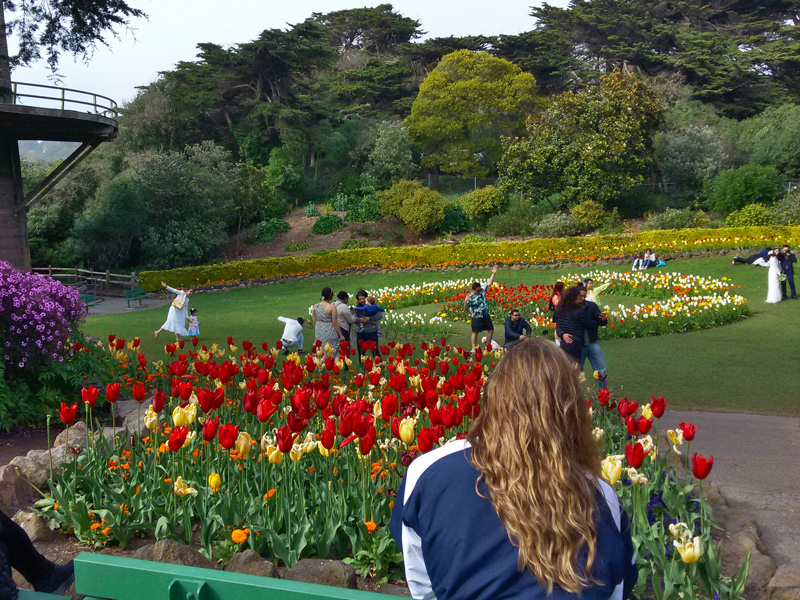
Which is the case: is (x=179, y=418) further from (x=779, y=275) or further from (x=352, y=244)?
(x=352, y=244)

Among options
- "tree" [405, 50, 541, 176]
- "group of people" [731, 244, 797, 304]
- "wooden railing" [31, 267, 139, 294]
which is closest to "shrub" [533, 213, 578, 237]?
"tree" [405, 50, 541, 176]

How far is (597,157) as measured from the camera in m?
31.6

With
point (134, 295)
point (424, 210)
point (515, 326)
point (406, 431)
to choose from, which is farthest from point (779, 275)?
point (134, 295)

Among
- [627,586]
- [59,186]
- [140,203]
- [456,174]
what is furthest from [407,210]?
[627,586]

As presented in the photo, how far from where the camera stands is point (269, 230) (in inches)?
1404

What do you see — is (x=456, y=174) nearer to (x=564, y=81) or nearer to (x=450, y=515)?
(x=564, y=81)

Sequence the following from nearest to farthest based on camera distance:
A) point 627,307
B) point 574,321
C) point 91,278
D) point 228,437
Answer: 1. point 228,437
2. point 574,321
3. point 627,307
4. point 91,278

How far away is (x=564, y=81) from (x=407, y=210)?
58.8 feet

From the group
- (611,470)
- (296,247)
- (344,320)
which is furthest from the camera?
(296,247)

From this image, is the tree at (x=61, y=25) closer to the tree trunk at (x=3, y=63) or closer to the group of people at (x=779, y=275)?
the tree trunk at (x=3, y=63)

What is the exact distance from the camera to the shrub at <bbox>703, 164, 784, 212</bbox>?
30.6 meters

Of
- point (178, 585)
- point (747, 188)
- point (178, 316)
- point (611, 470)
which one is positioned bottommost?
point (178, 316)

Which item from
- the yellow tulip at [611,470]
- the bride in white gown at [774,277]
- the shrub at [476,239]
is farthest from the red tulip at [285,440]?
the shrub at [476,239]

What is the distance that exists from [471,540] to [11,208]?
73.5ft
